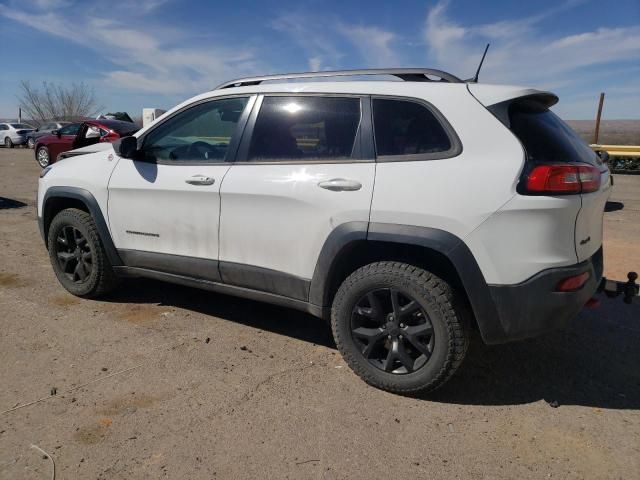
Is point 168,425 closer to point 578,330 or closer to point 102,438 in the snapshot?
point 102,438

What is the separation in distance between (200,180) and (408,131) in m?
1.51

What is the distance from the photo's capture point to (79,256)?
4547mm

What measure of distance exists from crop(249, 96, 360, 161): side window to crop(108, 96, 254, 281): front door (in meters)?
0.20

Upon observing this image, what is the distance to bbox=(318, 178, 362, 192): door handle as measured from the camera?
3.11 meters

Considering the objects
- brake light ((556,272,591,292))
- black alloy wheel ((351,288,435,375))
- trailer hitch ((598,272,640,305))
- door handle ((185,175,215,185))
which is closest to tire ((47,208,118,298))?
door handle ((185,175,215,185))

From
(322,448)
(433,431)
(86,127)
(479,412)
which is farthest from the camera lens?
(86,127)

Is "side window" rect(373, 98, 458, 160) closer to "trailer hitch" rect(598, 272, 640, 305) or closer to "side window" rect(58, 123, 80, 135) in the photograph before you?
"trailer hitch" rect(598, 272, 640, 305)

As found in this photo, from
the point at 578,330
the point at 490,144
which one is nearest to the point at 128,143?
the point at 490,144

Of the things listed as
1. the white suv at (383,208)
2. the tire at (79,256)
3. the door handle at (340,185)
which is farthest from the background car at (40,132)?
the door handle at (340,185)

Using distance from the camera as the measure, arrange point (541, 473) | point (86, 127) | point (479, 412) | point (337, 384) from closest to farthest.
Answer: point (541, 473), point (479, 412), point (337, 384), point (86, 127)

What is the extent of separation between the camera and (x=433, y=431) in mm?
2797

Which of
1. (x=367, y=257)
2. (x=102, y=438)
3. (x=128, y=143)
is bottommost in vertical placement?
(x=102, y=438)

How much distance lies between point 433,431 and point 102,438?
67.3 inches

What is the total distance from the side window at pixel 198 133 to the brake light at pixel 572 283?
2.32 m
